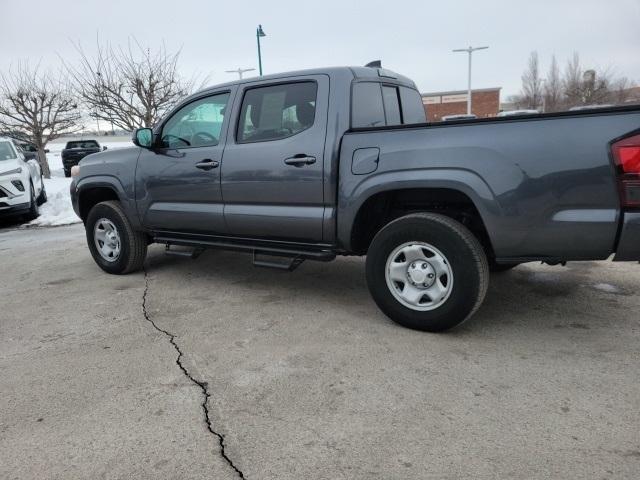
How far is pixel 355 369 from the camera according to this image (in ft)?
10.1

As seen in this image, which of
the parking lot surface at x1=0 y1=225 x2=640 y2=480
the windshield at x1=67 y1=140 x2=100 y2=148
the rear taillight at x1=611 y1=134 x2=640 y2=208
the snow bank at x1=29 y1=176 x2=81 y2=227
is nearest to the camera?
the parking lot surface at x1=0 y1=225 x2=640 y2=480

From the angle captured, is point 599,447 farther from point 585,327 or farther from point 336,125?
point 336,125

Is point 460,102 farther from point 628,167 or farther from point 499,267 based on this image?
point 628,167

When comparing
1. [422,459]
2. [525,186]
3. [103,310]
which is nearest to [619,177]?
[525,186]

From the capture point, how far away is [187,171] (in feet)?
15.3

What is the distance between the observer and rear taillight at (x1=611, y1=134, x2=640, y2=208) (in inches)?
109

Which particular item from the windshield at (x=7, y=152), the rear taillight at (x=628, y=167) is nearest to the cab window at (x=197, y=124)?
the rear taillight at (x=628, y=167)

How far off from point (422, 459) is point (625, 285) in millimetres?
3163

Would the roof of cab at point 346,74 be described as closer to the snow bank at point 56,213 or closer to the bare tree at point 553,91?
the snow bank at point 56,213

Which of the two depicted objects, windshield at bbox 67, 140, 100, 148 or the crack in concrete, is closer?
the crack in concrete

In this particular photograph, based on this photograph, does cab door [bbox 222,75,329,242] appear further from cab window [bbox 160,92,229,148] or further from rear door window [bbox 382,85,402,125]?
rear door window [bbox 382,85,402,125]

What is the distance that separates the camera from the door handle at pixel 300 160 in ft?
12.7

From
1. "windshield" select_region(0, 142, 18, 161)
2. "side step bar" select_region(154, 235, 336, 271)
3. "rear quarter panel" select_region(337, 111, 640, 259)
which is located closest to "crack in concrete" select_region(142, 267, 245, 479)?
"side step bar" select_region(154, 235, 336, 271)

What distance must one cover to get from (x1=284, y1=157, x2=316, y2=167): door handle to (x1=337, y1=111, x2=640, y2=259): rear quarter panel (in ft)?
2.15
